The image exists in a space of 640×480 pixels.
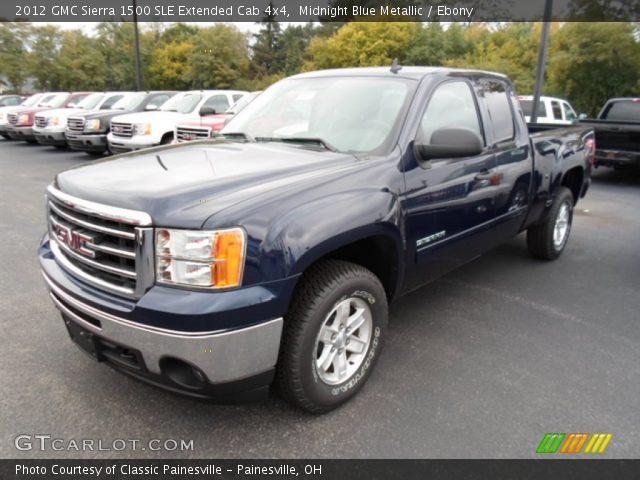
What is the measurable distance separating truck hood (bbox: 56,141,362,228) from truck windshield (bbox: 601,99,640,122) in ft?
32.1

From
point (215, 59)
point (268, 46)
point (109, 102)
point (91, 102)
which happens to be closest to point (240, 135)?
point (109, 102)

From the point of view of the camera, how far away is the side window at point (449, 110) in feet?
10.9

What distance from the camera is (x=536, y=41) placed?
2542 centimetres

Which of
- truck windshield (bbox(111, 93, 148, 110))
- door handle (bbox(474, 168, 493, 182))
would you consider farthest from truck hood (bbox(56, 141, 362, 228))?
truck windshield (bbox(111, 93, 148, 110))

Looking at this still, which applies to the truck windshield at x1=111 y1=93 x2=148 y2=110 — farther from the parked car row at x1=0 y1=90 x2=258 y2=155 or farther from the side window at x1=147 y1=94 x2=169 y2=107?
the side window at x1=147 y1=94 x2=169 y2=107

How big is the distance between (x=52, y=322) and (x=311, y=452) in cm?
242

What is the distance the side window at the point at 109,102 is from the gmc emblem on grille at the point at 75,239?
1430 centimetres

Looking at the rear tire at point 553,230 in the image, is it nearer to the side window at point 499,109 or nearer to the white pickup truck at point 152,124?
the side window at point 499,109

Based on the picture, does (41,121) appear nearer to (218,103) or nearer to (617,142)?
(218,103)

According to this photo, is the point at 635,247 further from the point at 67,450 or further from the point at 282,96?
the point at 67,450

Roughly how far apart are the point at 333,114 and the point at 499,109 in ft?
5.33

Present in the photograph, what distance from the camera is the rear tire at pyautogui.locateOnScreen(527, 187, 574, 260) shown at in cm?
508

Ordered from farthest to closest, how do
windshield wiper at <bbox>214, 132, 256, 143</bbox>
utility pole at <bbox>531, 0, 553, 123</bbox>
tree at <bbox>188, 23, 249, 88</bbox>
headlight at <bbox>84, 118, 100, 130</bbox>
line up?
tree at <bbox>188, 23, 249, 88</bbox>
headlight at <bbox>84, 118, 100, 130</bbox>
utility pole at <bbox>531, 0, 553, 123</bbox>
windshield wiper at <bbox>214, 132, 256, 143</bbox>
